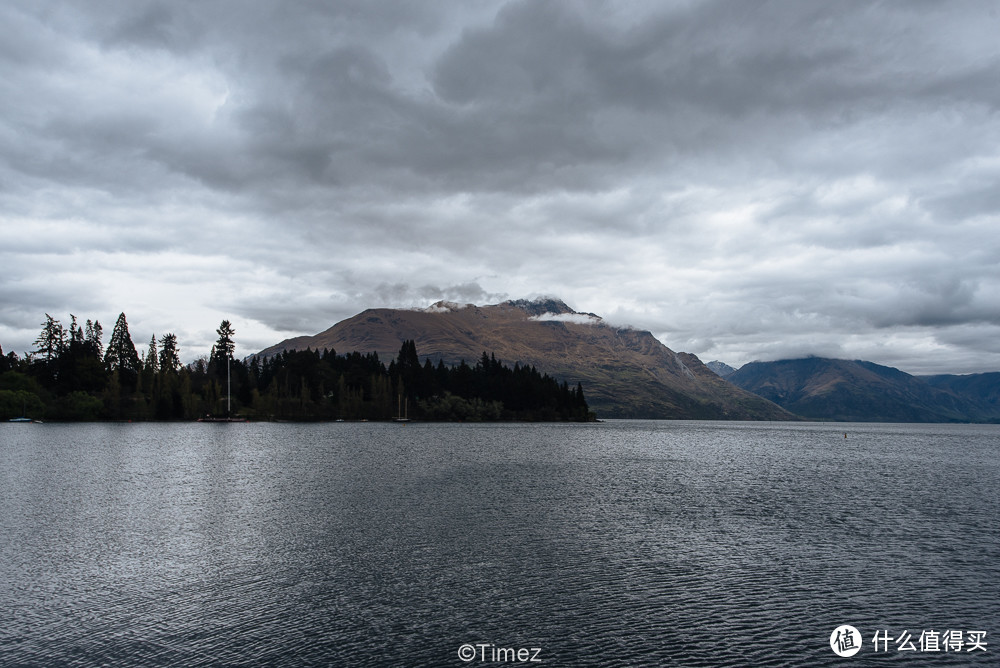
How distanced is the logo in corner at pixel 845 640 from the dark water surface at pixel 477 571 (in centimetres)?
37

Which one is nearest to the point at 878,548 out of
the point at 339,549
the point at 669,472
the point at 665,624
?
the point at 665,624

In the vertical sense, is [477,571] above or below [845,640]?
above

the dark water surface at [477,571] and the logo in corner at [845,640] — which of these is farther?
the logo in corner at [845,640]

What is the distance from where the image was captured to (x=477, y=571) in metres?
36.6

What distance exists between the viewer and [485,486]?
73875 millimetres

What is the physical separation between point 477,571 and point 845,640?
62.1ft

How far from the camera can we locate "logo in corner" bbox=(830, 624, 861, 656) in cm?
2626

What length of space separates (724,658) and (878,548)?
26280mm

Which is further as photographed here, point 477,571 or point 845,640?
point 477,571

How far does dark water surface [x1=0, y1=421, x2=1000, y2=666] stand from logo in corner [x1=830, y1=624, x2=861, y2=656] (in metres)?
0.37

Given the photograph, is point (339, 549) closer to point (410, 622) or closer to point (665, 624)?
point (410, 622)

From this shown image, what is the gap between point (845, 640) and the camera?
27406mm

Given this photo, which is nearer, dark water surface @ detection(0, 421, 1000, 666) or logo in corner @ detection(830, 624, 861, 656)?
dark water surface @ detection(0, 421, 1000, 666)

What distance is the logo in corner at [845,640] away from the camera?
1034 inches
